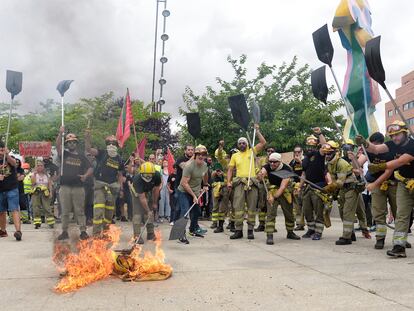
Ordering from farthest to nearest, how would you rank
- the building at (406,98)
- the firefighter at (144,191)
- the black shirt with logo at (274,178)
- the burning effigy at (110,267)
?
1. the building at (406,98)
2. the black shirt with logo at (274,178)
3. the firefighter at (144,191)
4. the burning effigy at (110,267)

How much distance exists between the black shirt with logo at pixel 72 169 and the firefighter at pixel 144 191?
1102mm

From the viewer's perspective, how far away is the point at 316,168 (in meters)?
7.79

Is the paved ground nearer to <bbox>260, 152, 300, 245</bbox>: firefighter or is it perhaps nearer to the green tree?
<bbox>260, 152, 300, 245</bbox>: firefighter

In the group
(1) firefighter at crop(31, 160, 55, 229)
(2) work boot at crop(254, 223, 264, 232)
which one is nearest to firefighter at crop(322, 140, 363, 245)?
(2) work boot at crop(254, 223, 264, 232)

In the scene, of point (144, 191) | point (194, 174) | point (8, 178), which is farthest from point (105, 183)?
point (8, 178)

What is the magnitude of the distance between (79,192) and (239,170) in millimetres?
2893

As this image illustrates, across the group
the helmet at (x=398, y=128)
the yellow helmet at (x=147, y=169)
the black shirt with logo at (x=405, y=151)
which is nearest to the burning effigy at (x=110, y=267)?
the yellow helmet at (x=147, y=169)

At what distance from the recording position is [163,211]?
11.9 metres

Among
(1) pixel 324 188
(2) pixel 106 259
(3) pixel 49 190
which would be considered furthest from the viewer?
(3) pixel 49 190

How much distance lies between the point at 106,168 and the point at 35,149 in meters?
5.95

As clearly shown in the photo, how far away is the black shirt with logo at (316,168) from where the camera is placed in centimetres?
776

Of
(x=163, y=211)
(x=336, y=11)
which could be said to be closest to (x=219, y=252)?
(x=163, y=211)

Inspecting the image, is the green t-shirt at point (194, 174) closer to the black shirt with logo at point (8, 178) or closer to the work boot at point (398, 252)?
the black shirt with logo at point (8, 178)

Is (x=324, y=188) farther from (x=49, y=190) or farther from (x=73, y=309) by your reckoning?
(x=49, y=190)
